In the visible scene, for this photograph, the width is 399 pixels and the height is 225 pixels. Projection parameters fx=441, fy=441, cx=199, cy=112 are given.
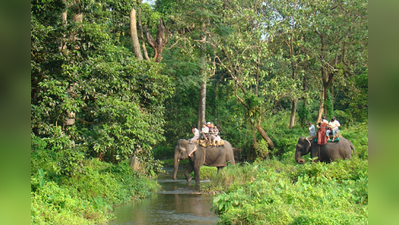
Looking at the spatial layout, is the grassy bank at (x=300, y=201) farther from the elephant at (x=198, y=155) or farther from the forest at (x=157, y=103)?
the elephant at (x=198, y=155)

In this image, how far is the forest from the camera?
31.0 feet

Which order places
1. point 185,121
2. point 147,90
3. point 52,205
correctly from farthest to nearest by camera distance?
point 185,121 < point 147,90 < point 52,205

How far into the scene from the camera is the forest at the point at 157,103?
944cm

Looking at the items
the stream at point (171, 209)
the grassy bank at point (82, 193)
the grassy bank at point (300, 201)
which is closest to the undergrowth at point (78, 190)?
the grassy bank at point (82, 193)

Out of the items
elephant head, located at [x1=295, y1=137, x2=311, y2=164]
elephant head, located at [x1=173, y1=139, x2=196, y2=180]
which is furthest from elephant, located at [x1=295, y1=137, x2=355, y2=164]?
elephant head, located at [x1=173, y1=139, x2=196, y2=180]

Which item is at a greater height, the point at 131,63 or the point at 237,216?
the point at 131,63

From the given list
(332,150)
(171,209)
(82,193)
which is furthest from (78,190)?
(332,150)

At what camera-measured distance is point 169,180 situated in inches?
797

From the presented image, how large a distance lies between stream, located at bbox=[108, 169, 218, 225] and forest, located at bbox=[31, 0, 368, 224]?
454 millimetres

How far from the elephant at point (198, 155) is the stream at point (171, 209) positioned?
1.15 meters
